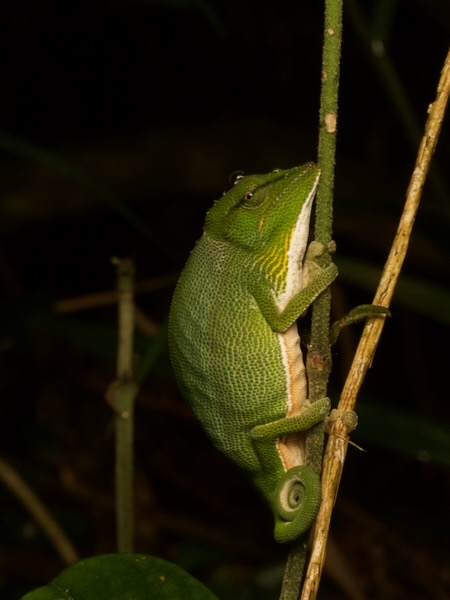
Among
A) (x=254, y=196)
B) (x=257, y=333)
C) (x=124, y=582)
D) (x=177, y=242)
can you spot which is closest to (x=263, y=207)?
(x=254, y=196)

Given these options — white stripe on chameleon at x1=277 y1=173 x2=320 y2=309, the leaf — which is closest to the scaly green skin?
white stripe on chameleon at x1=277 y1=173 x2=320 y2=309

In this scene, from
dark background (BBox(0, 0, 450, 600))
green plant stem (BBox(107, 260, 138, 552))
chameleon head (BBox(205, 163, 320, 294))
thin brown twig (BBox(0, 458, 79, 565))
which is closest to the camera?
chameleon head (BBox(205, 163, 320, 294))

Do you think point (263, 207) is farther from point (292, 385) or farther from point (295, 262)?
point (292, 385)

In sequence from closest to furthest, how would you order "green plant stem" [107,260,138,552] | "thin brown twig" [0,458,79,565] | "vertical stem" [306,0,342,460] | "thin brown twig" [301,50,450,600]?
"vertical stem" [306,0,342,460], "thin brown twig" [301,50,450,600], "green plant stem" [107,260,138,552], "thin brown twig" [0,458,79,565]

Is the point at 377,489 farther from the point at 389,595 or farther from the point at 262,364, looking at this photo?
the point at 262,364

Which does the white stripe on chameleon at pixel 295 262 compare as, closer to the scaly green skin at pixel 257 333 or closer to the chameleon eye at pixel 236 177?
the scaly green skin at pixel 257 333

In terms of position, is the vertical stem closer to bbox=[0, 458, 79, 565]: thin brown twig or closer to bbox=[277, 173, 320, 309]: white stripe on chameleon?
bbox=[277, 173, 320, 309]: white stripe on chameleon
